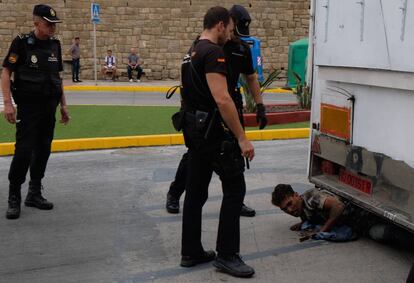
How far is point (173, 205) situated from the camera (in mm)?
5648

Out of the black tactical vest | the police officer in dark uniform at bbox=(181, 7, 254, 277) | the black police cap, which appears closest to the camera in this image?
the police officer in dark uniform at bbox=(181, 7, 254, 277)

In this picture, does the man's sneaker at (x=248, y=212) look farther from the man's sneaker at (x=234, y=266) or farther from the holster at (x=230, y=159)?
the holster at (x=230, y=159)

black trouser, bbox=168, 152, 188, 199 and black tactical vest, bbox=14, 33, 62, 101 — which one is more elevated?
black tactical vest, bbox=14, 33, 62, 101

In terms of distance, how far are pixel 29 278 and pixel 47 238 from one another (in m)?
0.84

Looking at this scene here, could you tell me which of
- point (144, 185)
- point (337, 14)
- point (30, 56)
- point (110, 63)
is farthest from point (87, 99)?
point (337, 14)

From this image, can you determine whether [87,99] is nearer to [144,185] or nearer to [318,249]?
[144,185]

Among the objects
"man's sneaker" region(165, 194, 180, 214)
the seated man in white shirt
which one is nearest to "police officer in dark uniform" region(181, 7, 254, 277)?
"man's sneaker" region(165, 194, 180, 214)

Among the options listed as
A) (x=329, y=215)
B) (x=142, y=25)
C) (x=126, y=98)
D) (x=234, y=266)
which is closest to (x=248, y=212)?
(x=329, y=215)

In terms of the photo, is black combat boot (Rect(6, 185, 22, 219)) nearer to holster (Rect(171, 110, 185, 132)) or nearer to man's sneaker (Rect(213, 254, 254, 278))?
holster (Rect(171, 110, 185, 132))

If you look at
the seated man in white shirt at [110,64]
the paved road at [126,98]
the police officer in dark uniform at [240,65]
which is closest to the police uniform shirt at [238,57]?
the police officer in dark uniform at [240,65]

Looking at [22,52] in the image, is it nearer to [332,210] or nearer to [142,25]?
[332,210]

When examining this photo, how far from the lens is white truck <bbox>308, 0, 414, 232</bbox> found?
3955mm

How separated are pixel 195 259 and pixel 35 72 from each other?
2.43m

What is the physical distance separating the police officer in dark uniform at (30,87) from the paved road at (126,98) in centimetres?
1002
